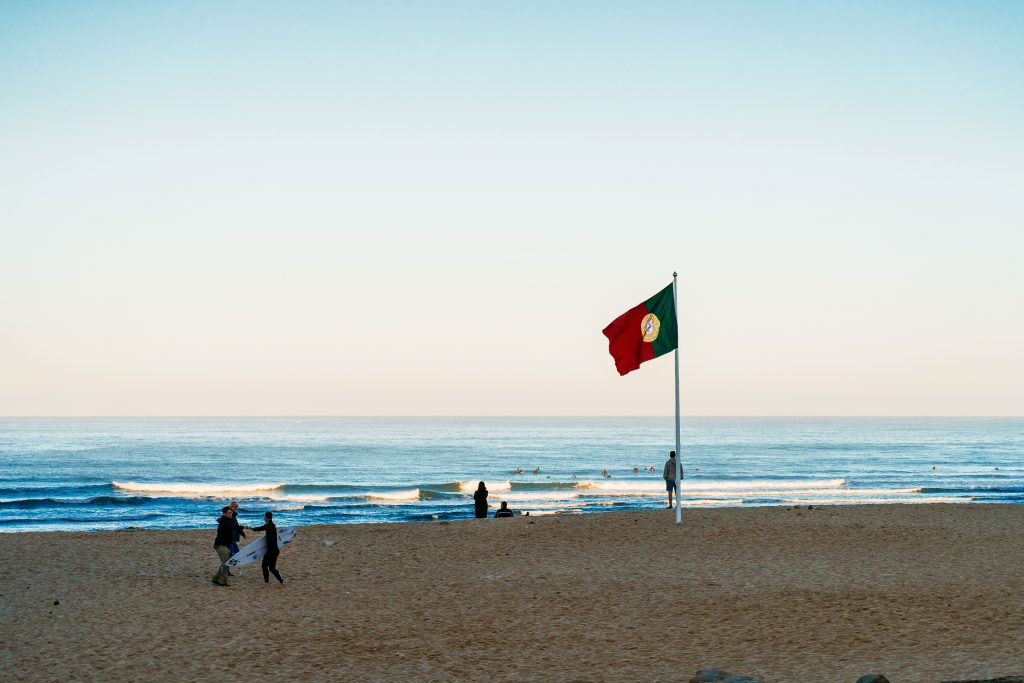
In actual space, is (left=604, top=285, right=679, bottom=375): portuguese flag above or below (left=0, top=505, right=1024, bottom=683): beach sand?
above

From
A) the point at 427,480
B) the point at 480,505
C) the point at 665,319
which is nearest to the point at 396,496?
the point at 427,480

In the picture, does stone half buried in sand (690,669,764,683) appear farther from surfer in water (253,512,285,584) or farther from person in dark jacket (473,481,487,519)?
person in dark jacket (473,481,487,519)

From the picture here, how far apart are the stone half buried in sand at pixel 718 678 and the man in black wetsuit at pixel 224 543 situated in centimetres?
1140

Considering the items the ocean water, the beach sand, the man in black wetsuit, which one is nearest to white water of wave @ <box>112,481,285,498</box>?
the ocean water

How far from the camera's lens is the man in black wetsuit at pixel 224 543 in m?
18.2

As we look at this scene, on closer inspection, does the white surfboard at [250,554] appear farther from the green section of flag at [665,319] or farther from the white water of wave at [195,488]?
the white water of wave at [195,488]

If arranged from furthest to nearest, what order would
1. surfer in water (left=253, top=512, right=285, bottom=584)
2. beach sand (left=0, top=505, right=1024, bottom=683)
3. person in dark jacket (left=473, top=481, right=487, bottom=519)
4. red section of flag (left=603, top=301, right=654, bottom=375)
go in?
person in dark jacket (left=473, top=481, right=487, bottom=519)
red section of flag (left=603, top=301, right=654, bottom=375)
surfer in water (left=253, top=512, right=285, bottom=584)
beach sand (left=0, top=505, right=1024, bottom=683)

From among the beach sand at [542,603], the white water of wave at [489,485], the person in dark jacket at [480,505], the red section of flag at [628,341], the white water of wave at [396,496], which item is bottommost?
the white water of wave at [489,485]

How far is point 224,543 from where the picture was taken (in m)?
18.4

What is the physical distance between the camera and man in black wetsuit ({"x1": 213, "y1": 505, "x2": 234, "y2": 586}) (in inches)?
719

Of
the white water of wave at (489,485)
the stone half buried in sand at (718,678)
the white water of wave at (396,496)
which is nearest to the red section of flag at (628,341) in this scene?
the stone half buried in sand at (718,678)

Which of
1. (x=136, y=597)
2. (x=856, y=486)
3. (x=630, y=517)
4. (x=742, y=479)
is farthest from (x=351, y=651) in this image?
(x=742, y=479)

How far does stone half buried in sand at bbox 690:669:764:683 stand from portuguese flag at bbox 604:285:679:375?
41.3ft

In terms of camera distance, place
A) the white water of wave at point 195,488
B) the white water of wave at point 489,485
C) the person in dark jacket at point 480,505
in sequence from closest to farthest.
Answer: the person in dark jacket at point 480,505, the white water of wave at point 195,488, the white water of wave at point 489,485
